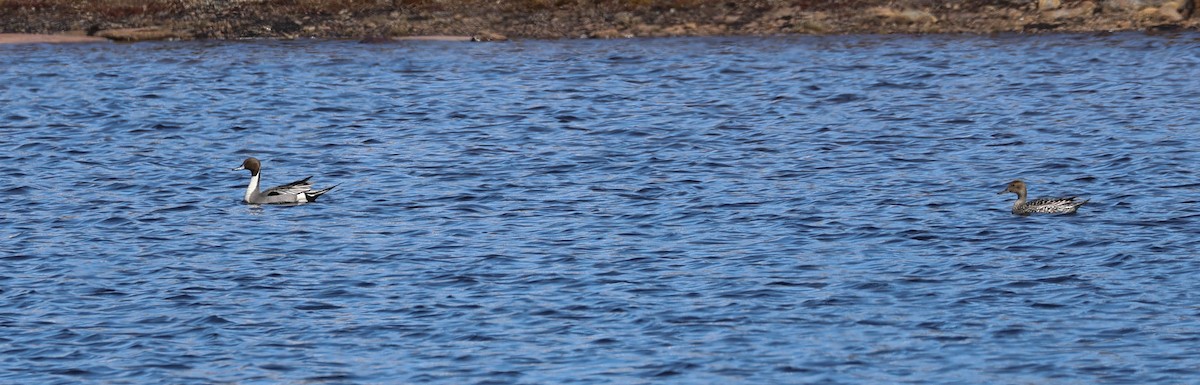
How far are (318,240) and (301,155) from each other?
25.2 ft

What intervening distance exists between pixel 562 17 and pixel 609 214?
732 inches

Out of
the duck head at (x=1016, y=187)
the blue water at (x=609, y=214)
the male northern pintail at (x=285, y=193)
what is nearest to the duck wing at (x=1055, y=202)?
the blue water at (x=609, y=214)

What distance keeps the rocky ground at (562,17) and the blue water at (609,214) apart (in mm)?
712

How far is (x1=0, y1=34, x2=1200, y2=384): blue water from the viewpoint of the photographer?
14242 mm

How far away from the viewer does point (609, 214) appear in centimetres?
2120

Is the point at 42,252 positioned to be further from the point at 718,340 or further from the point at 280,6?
the point at 280,6

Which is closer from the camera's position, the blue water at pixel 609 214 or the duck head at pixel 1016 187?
the blue water at pixel 609 214

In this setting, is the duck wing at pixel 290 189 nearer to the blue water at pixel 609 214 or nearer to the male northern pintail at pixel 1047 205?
the blue water at pixel 609 214

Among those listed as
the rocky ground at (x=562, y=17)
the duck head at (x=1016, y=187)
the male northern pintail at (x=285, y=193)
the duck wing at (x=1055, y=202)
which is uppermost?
the duck wing at (x=1055, y=202)

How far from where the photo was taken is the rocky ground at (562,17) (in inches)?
1479

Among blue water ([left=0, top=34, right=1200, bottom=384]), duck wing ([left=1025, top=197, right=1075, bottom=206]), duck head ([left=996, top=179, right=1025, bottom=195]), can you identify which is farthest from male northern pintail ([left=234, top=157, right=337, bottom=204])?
duck wing ([left=1025, top=197, right=1075, bottom=206])

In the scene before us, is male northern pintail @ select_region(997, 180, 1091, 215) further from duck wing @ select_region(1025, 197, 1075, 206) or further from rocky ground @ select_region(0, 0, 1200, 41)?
rocky ground @ select_region(0, 0, 1200, 41)

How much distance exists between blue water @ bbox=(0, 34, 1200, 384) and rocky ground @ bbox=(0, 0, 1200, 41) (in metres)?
0.71

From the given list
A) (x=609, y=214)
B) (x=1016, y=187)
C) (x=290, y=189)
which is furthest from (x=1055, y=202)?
(x=290, y=189)
